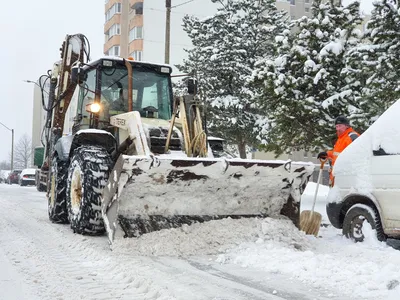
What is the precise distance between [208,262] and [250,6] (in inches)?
718

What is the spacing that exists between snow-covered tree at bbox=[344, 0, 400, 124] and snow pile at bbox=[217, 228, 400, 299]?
5.07 metres

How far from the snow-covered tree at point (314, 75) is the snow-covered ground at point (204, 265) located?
581 cm

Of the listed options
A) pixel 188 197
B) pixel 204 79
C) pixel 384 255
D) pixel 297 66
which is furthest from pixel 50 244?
pixel 204 79

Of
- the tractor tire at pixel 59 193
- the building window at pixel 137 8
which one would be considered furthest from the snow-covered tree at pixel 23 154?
the tractor tire at pixel 59 193

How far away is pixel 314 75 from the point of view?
40.6 feet

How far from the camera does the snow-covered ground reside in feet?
13.7

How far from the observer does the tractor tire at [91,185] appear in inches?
253

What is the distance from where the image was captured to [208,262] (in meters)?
5.39

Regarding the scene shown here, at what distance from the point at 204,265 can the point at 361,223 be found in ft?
7.97

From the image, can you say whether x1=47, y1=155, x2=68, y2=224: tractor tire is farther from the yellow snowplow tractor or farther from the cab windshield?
the cab windshield

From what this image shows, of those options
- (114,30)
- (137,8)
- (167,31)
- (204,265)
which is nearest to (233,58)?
(167,31)

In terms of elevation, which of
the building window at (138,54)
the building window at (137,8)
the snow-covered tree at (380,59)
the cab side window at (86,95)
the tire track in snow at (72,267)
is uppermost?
the building window at (137,8)

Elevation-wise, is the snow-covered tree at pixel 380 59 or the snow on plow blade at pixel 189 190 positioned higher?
the snow-covered tree at pixel 380 59

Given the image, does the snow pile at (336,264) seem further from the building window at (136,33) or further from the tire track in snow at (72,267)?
the building window at (136,33)
